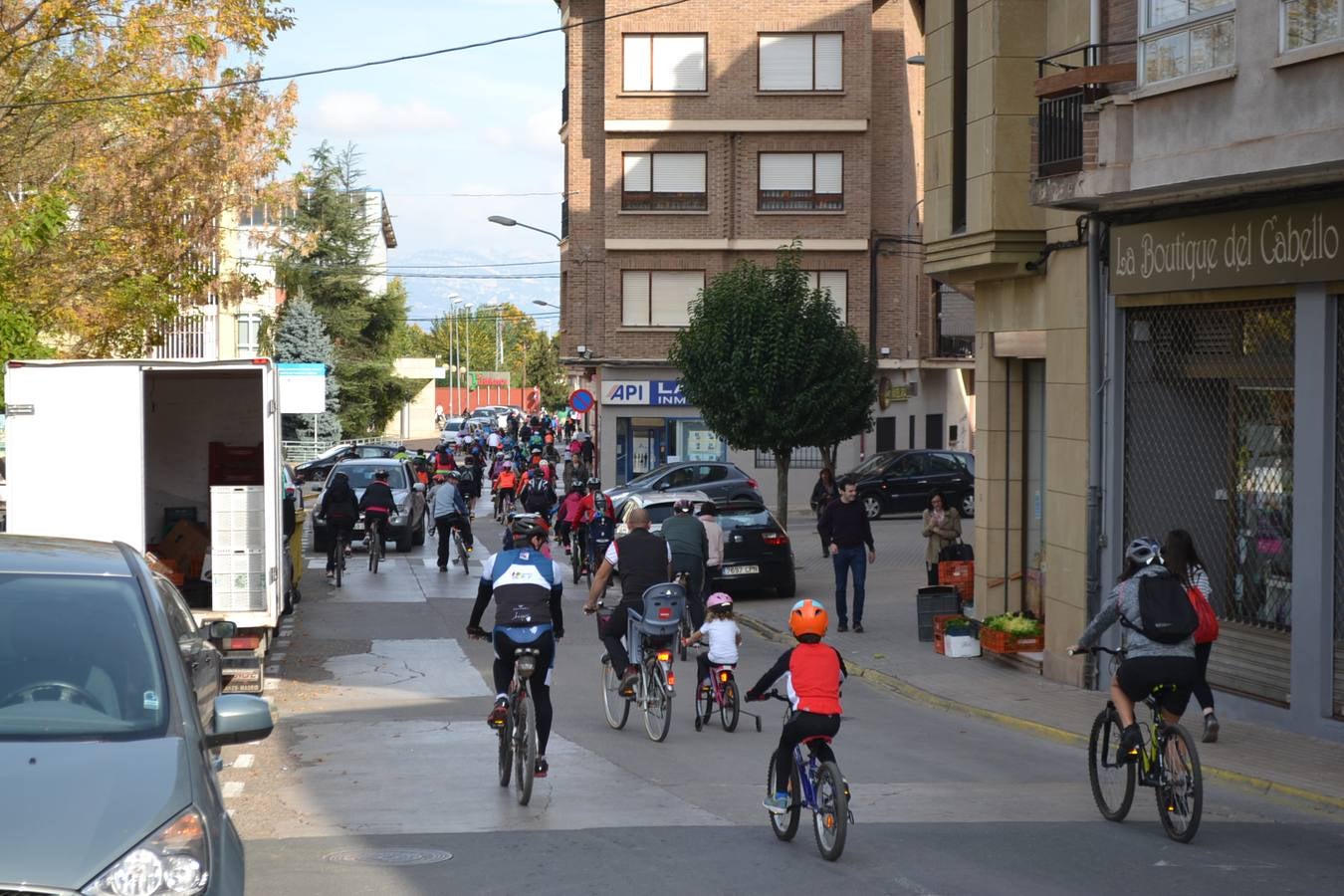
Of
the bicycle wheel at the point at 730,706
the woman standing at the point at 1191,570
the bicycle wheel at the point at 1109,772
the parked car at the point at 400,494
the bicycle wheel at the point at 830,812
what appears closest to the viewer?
the bicycle wheel at the point at 830,812

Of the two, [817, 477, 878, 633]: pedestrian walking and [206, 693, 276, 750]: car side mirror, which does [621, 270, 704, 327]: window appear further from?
[206, 693, 276, 750]: car side mirror

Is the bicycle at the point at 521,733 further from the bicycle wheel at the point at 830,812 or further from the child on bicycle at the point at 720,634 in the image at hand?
the child on bicycle at the point at 720,634

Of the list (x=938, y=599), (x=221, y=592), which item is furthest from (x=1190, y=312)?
(x=221, y=592)

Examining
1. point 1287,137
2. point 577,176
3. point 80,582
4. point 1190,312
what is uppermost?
point 577,176

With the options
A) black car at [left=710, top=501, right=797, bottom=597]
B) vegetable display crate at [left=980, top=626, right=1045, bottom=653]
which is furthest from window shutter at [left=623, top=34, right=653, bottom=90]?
vegetable display crate at [left=980, top=626, right=1045, bottom=653]

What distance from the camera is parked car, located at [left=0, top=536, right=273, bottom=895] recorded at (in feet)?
15.6

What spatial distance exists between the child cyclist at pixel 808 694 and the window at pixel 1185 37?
660 centimetres

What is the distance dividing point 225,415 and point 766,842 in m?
11.6

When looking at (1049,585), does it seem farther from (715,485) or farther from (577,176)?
(577,176)

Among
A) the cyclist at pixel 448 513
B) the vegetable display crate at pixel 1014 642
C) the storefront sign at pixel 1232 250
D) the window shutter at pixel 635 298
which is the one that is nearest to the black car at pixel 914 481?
the window shutter at pixel 635 298

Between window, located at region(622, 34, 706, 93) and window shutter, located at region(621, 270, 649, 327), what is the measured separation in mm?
5115

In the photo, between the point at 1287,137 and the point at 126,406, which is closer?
the point at 1287,137

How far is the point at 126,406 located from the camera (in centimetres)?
1416

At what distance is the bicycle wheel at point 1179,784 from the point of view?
29.2ft
